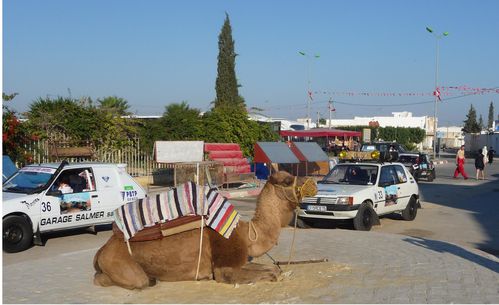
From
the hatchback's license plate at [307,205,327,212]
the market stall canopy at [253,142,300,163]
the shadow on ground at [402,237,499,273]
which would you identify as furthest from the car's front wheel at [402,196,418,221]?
the market stall canopy at [253,142,300,163]

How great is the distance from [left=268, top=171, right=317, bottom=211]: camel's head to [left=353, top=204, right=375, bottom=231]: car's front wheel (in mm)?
6403

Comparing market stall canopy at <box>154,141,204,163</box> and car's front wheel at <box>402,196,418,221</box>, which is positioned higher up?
market stall canopy at <box>154,141,204,163</box>

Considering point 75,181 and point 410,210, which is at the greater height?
point 75,181

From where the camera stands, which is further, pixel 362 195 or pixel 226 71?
pixel 226 71

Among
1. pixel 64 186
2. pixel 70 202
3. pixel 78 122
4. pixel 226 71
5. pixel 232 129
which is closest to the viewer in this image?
pixel 70 202

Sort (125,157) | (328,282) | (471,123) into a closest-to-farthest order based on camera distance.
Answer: (328,282), (125,157), (471,123)

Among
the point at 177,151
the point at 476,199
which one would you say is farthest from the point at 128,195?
the point at 476,199

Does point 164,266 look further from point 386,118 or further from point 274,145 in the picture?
point 386,118

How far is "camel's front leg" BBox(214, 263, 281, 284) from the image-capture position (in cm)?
663

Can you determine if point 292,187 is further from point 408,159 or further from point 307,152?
point 408,159

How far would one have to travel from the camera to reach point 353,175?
46.5 ft

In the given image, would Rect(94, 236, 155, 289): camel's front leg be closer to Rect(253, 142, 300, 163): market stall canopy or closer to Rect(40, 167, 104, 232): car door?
Rect(40, 167, 104, 232): car door

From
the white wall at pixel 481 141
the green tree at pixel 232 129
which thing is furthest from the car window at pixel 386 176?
the white wall at pixel 481 141

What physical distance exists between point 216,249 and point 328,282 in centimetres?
159
